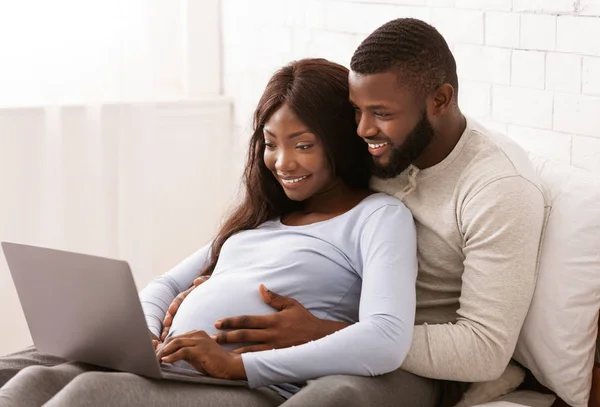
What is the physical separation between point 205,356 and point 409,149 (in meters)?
0.50

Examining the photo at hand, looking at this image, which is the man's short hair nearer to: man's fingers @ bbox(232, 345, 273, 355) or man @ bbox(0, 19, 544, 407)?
man @ bbox(0, 19, 544, 407)

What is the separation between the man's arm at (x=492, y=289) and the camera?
1.62m

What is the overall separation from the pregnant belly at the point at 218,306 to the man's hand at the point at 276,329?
0.04m

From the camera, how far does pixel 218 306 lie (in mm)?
1732

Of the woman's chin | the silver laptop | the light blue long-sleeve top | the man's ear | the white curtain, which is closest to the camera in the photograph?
the silver laptop

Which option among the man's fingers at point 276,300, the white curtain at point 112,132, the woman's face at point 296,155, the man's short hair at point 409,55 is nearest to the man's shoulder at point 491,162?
the man's short hair at point 409,55

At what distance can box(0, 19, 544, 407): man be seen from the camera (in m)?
1.63

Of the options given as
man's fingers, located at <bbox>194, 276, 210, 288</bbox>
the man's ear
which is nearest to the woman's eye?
the man's ear

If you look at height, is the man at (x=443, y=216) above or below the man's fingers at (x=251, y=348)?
above

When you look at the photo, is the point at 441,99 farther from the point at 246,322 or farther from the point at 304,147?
the point at 246,322

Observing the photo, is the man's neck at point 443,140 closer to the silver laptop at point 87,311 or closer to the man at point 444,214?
the man at point 444,214

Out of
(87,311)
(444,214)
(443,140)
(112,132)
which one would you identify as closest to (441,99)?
(443,140)

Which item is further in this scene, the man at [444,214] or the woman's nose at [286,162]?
the woman's nose at [286,162]

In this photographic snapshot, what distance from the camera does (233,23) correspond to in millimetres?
3062
